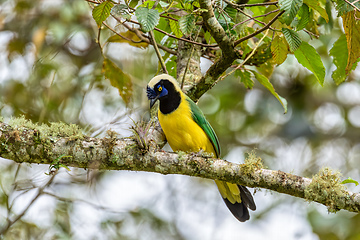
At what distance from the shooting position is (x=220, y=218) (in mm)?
7832

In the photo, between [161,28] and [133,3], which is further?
[161,28]

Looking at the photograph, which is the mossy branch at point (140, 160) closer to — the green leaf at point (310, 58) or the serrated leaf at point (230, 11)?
the green leaf at point (310, 58)

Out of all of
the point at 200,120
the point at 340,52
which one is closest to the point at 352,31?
the point at 340,52

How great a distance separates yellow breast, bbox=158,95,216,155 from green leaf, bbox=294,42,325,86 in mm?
1300

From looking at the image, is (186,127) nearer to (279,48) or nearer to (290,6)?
(279,48)

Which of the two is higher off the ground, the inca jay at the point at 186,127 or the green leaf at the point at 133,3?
the green leaf at the point at 133,3

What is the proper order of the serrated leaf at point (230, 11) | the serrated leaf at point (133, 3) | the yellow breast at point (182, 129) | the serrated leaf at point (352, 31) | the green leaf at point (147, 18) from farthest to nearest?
the yellow breast at point (182, 129), the serrated leaf at point (230, 11), the serrated leaf at point (133, 3), the serrated leaf at point (352, 31), the green leaf at point (147, 18)

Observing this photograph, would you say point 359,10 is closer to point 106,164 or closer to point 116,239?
point 106,164

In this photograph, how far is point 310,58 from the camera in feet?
11.0

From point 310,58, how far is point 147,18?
142 cm

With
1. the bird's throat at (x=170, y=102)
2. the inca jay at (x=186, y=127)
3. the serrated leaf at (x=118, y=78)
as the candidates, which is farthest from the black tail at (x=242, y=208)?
the serrated leaf at (x=118, y=78)

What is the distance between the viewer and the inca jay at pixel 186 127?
414 cm

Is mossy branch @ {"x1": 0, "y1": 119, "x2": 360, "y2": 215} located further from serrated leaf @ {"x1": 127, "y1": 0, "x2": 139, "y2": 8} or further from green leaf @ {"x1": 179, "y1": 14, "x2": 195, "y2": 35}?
serrated leaf @ {"x1": 127, "y1": 0, "x2": 139, "y2": 8}

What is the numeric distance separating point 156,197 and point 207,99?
216 cm
